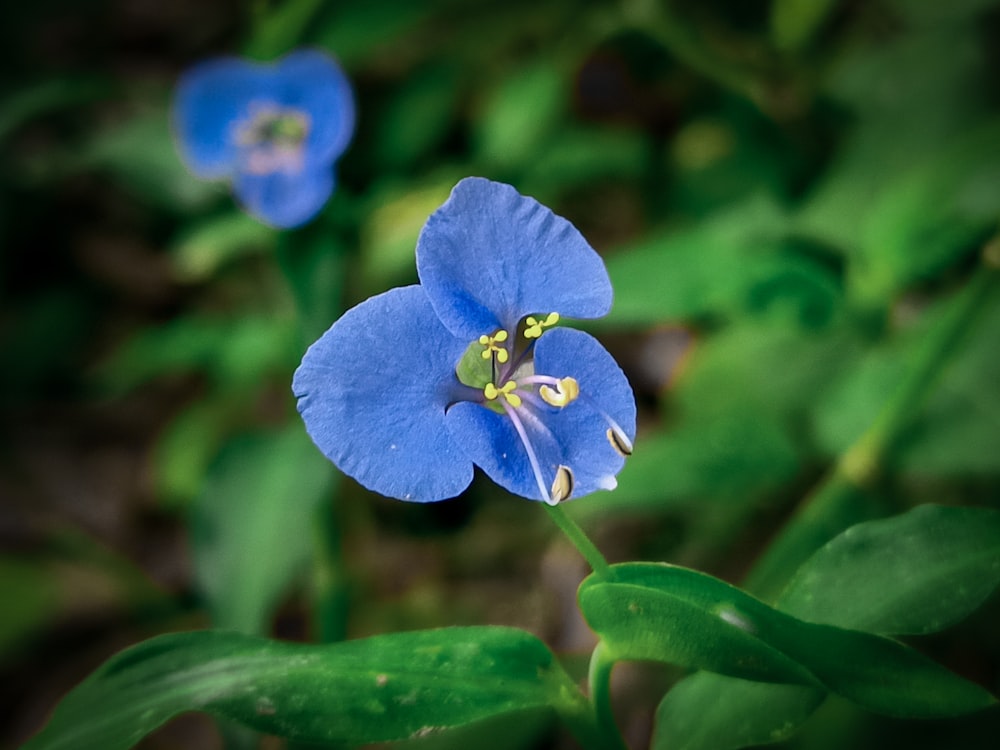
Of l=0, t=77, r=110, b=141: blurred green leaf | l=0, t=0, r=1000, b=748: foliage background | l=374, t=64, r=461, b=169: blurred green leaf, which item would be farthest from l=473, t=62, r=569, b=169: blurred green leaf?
l=0, t=77, r=110, b=141: blurred green leaf

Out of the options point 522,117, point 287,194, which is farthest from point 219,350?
point 522,117

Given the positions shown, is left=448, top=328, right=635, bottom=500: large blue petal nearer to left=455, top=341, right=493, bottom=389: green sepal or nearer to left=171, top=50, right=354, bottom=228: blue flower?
left=455, top=341, right=493, bottom=389: green sepal

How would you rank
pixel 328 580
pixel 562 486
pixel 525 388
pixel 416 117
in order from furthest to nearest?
1. pixel 416 117
2. pixel 328 580
3. pixel 525 388
4. pixel 562 486

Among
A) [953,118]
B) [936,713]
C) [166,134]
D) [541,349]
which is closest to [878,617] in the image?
[936,713]

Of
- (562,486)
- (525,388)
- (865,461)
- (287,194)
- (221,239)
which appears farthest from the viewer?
(221,239)

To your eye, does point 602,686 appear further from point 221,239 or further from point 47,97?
point 47,97

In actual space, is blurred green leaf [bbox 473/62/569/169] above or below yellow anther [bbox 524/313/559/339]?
below
